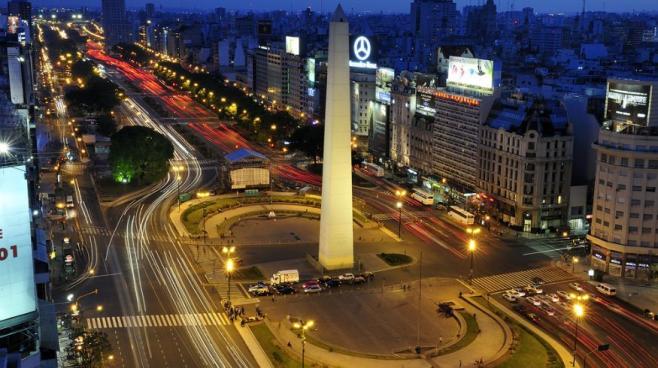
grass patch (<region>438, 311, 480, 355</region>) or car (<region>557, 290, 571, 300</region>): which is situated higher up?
grass patch (<region>438, 311, 480, 355</region>)

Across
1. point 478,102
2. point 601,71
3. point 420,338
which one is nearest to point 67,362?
point 420,338

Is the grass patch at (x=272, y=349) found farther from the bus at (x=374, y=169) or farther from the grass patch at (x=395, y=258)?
the bus at (x=374, y=169)

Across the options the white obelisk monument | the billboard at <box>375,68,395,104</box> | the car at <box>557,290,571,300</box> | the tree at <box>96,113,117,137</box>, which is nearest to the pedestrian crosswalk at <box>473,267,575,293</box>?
the car at <box>557,290,571,300</box>

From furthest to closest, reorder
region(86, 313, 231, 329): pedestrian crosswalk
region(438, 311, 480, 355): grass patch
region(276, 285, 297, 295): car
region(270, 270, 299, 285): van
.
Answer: region(270, 270, 299, 285): van → region(276, 285, 297, 295): car → region(86, 313, 231, 329): pedestrian crosswalk → region(438, 311, 480, 355): grass patch

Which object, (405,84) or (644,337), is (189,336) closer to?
(644,337)

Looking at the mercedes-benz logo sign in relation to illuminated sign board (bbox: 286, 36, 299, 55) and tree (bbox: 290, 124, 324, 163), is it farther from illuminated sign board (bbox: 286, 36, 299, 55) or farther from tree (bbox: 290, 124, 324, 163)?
illuminated sign board (bbox: 286, 36, 299, 55)

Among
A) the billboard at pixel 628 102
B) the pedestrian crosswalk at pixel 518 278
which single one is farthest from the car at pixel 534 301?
the billboard at pixel 628 102
